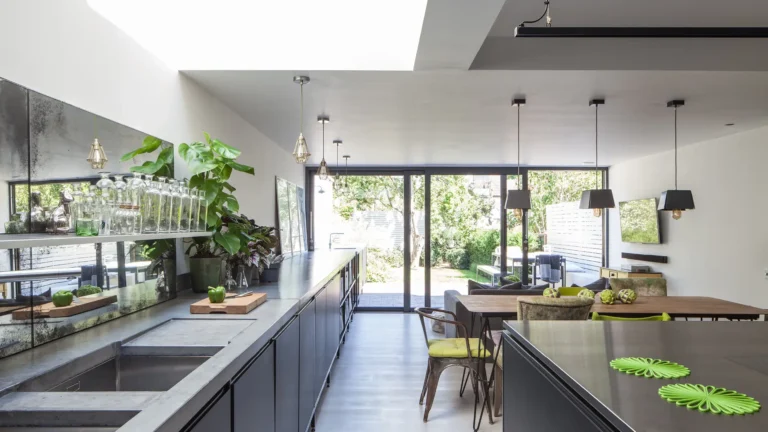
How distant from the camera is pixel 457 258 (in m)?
7.47

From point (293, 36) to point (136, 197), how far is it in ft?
4.72

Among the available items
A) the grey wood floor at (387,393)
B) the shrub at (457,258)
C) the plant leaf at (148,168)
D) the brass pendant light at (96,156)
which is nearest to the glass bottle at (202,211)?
the plant leaf at (148,168)

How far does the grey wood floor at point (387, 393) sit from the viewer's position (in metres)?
3.21

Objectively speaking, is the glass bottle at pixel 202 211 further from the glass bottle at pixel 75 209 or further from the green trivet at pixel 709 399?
the green trivet at pixel 709 399

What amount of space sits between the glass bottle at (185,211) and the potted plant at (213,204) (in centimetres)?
15

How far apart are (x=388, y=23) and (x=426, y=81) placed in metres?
0.46

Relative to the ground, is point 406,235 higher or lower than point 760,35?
lower

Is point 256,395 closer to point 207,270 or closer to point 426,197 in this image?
point 207,270

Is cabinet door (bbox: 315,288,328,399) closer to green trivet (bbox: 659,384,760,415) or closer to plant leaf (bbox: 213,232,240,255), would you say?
plant leaf (bbox: 213,232,240,255)

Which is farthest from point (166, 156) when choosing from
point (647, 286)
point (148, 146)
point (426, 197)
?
point (426, 197)

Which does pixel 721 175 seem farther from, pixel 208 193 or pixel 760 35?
pixel 208 193

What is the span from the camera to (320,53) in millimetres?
2727

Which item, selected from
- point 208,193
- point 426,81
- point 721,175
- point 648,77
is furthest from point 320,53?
point 721,175

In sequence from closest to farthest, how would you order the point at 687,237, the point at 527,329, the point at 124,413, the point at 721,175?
1. the point at 124,413
2. the point at 527,329
3. the point at 721,175
4. the point at 687,237
